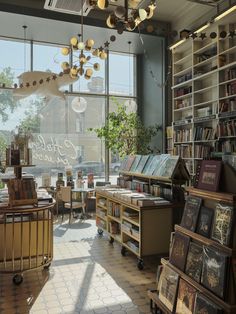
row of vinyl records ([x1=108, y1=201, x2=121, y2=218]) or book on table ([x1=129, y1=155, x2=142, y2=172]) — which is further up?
book on table ([x1=129, y1=155, x2=142, y2=172])

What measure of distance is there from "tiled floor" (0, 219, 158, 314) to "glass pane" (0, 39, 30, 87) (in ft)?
15.8

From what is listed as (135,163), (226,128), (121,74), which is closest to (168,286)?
(135,163)

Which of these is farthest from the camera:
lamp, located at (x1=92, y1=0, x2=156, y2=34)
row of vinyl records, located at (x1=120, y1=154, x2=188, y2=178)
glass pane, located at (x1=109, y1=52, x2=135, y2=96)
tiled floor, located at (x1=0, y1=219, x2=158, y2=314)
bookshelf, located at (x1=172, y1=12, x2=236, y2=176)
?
glass pane, located at (x1=109, y1=52, x2=135, y2=96)

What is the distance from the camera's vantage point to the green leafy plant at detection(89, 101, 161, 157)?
7.54 metres

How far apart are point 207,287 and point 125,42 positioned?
22.3 feet

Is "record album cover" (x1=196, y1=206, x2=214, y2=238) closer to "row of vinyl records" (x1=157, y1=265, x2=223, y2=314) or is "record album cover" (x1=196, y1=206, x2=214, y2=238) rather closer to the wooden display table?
"row of vinyl records" (x1=157, y1=265, x2=223, y2=314)

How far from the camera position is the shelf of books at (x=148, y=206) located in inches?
153

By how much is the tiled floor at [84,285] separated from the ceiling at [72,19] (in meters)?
4.06

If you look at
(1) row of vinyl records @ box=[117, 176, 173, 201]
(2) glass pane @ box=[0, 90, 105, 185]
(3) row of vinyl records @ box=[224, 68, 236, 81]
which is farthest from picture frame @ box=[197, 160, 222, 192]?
(2) glass pane @ box=[0, 90, 105, 185]

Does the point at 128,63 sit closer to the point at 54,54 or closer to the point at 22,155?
the point at 54,54

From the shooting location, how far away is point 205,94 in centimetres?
634

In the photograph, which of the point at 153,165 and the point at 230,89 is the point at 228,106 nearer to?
the point at 230,89

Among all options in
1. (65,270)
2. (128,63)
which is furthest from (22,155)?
(128,63)

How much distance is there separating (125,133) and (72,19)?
2.87 metres
